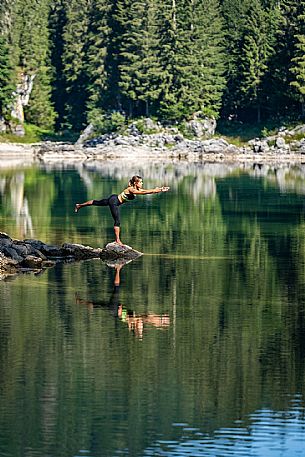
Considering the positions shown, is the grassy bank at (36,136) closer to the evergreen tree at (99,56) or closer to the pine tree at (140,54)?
the evergreen tree at (99,56)

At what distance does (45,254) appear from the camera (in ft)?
97.9

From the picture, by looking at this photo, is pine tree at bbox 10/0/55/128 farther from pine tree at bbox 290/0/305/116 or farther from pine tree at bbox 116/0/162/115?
pine tree at bbox 290/0/305/116

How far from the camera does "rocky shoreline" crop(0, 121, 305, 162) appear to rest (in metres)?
110

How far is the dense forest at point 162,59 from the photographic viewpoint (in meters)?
120

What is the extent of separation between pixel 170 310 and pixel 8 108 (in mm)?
105142

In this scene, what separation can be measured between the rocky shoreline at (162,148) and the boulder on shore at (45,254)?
7651cm

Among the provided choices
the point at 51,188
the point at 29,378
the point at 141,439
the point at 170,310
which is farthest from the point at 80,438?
the point at 51,188

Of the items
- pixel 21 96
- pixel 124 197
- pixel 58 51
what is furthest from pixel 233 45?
pixel 124 197

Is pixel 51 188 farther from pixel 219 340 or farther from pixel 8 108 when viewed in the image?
pixel 8 108

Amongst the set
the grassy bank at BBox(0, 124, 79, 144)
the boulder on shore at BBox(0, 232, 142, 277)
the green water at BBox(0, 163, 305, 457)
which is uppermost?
the grassy bank at BBox(0, 124, 79, 144)

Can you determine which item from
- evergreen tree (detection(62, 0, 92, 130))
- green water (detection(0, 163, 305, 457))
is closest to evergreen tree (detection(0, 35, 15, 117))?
evergreen tree (detection(62, 0, 92, 130))

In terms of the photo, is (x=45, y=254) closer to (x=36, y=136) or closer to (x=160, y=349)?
(x=160, y=349)

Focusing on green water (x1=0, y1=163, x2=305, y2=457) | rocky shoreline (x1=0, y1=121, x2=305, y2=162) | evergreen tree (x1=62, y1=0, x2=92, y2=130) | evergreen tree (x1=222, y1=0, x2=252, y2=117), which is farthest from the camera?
evergreen tree (x1=62, y1=0, x2=92, y2=130)

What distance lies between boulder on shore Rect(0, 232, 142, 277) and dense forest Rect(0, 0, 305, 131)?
283 ft
